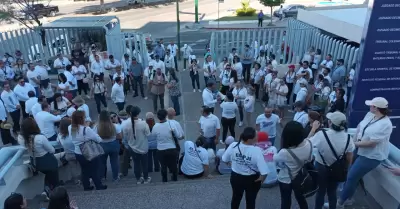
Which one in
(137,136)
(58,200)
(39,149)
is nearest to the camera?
(58,200)

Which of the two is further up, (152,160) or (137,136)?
(137,136)

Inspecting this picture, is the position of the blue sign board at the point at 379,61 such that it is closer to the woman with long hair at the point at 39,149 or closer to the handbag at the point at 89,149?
the handbag at the point at 89,149

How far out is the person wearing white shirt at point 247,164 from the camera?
399cm

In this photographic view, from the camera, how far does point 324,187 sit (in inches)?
171

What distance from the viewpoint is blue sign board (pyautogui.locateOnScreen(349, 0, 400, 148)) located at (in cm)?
586

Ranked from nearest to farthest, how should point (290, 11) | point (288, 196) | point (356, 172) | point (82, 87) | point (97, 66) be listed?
point (288, 196) → point (356, 172) → point (97, 66) → point (82, 87) → point (290, 11)

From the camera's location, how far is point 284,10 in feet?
105

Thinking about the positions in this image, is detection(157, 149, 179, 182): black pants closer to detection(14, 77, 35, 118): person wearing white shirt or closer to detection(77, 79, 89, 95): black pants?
detection(14, 77, 35, 118): person wearing white shirt

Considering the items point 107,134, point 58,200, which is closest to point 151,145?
point 107,134

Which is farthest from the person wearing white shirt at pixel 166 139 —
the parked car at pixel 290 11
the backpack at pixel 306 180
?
the parked car at pixel 290 11

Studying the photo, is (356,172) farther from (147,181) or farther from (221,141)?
(221,141)

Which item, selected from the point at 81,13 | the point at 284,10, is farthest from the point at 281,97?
the point at 81,13

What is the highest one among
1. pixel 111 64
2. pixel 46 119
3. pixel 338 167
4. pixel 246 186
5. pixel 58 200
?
pixel 58 200

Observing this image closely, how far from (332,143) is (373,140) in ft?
1.74
